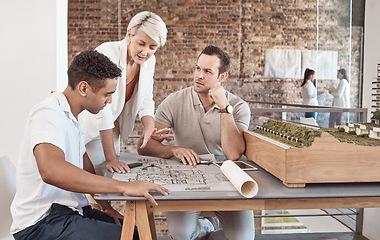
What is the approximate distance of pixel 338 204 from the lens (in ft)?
4.61

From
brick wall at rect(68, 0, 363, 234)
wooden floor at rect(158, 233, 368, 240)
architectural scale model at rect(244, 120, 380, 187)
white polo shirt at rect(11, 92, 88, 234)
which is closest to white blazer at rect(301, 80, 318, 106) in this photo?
brick wall at rect(68, 0, 363, 234)

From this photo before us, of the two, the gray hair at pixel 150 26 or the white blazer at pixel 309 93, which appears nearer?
the gray hair at pixel 150 26

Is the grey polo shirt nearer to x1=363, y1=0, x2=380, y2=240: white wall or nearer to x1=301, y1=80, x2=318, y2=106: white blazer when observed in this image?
x1=363, y1=0, x2=380, y2=240: white wall

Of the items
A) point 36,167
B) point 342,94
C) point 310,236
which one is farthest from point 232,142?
point 342,94

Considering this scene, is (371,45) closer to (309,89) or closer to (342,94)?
(342,94)

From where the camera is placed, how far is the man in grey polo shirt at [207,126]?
2.00 metres

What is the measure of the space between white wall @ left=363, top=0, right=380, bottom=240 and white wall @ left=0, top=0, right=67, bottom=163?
2111mm

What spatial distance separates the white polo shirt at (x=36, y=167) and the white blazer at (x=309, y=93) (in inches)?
224

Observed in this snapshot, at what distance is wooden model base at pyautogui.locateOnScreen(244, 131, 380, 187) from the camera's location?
1426mm

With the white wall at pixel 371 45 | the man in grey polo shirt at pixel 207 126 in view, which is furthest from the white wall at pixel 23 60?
the white wall at pixel 371 45

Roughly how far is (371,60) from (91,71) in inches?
87.7

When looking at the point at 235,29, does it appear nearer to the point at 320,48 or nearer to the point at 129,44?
the point at 320,48

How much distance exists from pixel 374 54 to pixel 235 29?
13.9 ft

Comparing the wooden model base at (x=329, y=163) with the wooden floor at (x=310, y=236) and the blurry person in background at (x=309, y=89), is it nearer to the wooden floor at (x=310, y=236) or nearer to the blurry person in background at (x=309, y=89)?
the wooden floor at (x=310, y=236)
